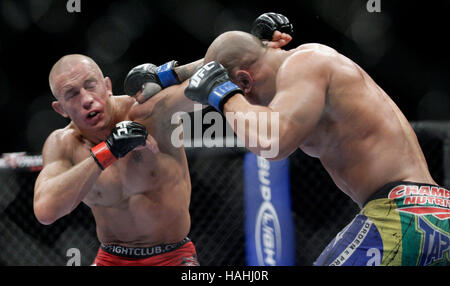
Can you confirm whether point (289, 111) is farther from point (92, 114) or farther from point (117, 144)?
point (92, 114)

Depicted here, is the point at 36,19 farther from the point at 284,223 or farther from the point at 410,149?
the point at 410,149

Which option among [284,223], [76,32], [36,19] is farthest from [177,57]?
[284,223]

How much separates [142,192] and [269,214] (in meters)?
1.18

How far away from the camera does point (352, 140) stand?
4.60ft

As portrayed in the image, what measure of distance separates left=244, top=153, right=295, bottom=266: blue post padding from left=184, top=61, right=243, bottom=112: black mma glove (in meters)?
1.43

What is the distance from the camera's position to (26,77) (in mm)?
4180

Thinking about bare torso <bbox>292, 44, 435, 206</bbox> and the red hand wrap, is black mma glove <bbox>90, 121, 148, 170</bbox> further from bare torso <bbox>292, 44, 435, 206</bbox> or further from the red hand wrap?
bare torso <bbox>292, 44, 435, 206</bbox>

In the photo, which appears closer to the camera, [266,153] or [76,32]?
[266,153]

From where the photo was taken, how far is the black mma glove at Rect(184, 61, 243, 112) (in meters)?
1.43

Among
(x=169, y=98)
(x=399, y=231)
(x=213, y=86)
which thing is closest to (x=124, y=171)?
(x=169, y=98)

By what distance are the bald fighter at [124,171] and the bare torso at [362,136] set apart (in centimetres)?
68

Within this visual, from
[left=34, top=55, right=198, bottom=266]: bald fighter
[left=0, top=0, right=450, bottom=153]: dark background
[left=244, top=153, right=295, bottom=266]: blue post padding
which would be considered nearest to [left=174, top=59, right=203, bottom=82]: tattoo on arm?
[left=34, top=55, right=198, bottom=266]: bald fighter

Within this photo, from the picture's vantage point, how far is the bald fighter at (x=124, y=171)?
1.82 meters
